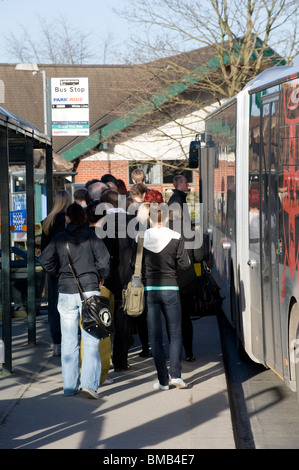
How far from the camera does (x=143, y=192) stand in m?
10.1

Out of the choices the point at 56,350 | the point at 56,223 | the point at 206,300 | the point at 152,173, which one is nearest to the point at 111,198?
the point at 56,223

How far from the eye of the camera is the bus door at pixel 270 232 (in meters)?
7.07

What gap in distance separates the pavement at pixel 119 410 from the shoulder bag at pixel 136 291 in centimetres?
83

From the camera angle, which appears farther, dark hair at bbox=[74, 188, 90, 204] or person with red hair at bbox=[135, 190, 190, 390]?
dark hair at bbox=[74, 188, 90, 204]

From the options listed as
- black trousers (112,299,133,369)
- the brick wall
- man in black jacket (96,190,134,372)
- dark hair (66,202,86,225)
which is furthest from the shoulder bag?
the brick wall

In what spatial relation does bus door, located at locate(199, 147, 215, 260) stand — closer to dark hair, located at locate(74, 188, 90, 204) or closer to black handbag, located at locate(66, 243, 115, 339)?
dark hair, located at locate(74, 188, 90, 204)

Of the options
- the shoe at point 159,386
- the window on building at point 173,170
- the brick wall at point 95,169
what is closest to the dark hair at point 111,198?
the shoe at point 159,386

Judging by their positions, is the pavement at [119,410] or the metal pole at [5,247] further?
the metal pole at [5,247]

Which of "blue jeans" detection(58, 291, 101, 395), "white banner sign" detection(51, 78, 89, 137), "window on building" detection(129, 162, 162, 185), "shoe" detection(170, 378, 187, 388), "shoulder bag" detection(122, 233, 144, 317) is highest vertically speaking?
"white banner sign" detection(51, 78, 89, 137)

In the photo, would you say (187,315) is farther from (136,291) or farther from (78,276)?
(78,276)

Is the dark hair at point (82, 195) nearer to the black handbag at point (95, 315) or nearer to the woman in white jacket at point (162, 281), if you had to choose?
the woman in white jacket at point (162, 281)

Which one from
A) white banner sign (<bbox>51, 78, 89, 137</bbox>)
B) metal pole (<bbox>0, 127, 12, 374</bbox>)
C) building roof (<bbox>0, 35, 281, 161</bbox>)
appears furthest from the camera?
building roof (<bbox>0, 35, 281, 161</bbox>)

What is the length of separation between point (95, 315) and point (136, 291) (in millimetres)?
567

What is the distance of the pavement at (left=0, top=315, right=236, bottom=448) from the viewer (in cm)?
629
